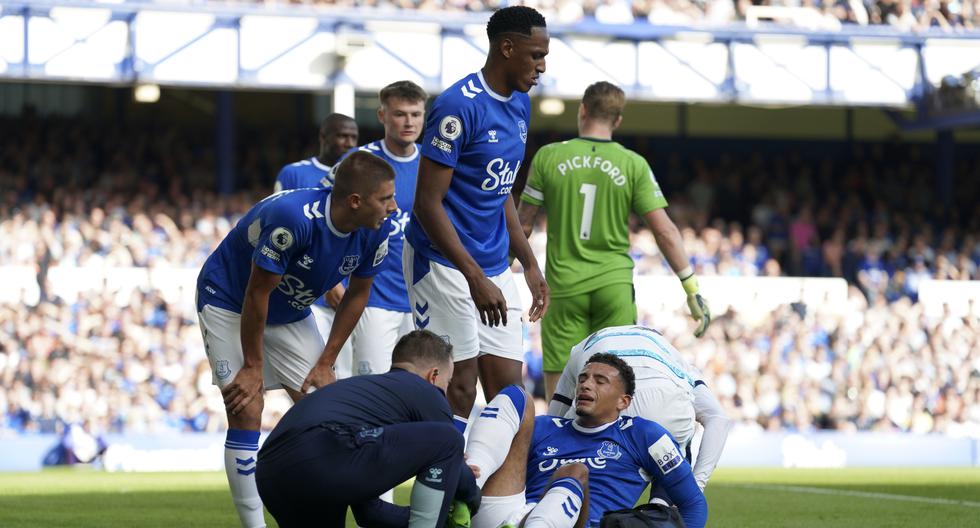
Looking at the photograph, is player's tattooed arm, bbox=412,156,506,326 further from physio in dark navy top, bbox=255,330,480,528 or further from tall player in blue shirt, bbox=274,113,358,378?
tall player in blue shirt, bbox=274,113,358,378

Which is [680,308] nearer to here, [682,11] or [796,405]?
[796,405]

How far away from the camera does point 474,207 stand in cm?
738

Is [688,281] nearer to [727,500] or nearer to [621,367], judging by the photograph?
[621,367]

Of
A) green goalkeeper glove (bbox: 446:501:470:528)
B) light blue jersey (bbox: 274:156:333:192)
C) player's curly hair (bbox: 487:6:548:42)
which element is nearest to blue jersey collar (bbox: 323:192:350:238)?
player's curly hair (bbox: 487:6:548:42)

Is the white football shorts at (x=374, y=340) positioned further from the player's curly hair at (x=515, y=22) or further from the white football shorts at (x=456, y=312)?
the player's curly hair at (x=515, y=22)

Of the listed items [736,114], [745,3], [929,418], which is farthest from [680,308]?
[736,114]

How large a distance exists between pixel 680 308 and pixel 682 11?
5094mm

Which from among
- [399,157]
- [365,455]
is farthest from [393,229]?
[365,455]

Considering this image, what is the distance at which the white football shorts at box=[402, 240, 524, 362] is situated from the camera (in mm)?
7281

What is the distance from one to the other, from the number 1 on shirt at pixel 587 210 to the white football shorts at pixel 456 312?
1.57 meters

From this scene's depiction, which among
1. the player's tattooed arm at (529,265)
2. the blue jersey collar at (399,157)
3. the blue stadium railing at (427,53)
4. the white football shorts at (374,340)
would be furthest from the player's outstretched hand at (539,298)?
the blue stadium railing at (427,53)

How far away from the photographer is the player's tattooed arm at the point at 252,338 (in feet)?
21.6

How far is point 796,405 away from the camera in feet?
68.6

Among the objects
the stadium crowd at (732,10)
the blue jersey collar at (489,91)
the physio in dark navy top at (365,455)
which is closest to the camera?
the physio in dark navy top at (365,455)
